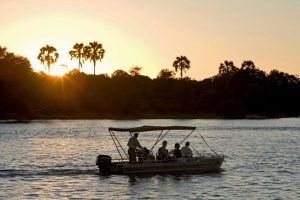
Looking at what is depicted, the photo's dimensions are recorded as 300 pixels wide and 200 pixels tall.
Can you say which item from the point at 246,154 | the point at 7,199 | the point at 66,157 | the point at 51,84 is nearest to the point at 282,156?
the point at 246,154

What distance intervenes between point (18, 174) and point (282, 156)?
1191 inches

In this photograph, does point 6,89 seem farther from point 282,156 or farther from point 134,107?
point 282,156

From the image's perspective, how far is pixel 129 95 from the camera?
165 meters

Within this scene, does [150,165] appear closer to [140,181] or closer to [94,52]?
[140,181]

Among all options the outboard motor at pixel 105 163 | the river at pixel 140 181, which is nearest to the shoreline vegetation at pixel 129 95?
the river at pixel 140 181

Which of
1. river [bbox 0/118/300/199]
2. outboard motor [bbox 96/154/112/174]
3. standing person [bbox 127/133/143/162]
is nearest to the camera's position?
river [bbox 0/118/300/199]

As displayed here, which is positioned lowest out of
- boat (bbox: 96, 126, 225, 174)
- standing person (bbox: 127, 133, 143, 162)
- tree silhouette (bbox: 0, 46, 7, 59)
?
boat (bbox: 96, 126, 225, 174)

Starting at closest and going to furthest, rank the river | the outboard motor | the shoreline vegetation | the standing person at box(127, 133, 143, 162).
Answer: the river
the standing person at box(127, 133, 143, 162)
the outboard motor
the shoreline vegetation

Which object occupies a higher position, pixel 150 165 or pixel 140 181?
pixel 150 165

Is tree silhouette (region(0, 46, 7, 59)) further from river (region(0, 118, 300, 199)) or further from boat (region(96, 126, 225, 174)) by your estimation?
boat (region(96, 126, 225, 174))

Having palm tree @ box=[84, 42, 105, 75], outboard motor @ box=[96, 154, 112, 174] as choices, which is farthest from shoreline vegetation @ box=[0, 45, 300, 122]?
outboard motor @ box=[96, 154, 112, 174]

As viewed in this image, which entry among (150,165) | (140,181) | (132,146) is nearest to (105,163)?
(132,146)

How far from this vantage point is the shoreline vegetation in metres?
145

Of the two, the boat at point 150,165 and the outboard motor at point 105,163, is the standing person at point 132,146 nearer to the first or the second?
the boat at point 150,165
